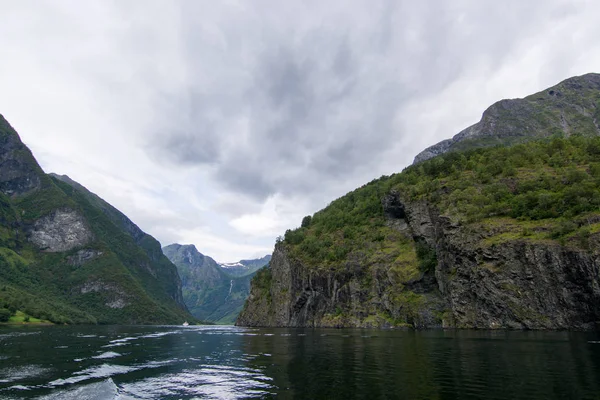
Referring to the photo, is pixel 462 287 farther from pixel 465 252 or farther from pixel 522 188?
pixel 522 188

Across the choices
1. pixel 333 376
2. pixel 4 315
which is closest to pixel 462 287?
pixel 333 376

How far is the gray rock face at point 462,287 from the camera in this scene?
234ft

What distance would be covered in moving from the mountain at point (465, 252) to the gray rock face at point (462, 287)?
24 centimetres

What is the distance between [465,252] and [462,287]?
8.88 m

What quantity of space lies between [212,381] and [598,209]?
85.4 meters

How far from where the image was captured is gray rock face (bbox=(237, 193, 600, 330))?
7125 cm

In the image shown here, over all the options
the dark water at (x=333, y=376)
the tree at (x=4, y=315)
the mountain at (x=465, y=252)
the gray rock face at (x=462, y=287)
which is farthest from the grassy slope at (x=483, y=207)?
the tree at (x=4, y=315)

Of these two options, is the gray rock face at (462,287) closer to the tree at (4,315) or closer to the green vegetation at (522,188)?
the green vegetation at (522,188)

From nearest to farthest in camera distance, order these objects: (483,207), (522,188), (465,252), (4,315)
Result: (465,252)
(483,207)
(522,188)
(4,315)

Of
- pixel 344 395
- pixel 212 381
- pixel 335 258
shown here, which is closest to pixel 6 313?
pixel 335 258

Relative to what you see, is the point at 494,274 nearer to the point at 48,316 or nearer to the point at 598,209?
the point at 598,209

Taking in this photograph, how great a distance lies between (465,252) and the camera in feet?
303

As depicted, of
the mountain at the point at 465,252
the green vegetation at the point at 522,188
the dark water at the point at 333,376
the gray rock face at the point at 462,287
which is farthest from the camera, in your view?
the green vegetation at the point at 522,188

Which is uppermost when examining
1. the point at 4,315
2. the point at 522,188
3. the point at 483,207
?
the point at 522,188
